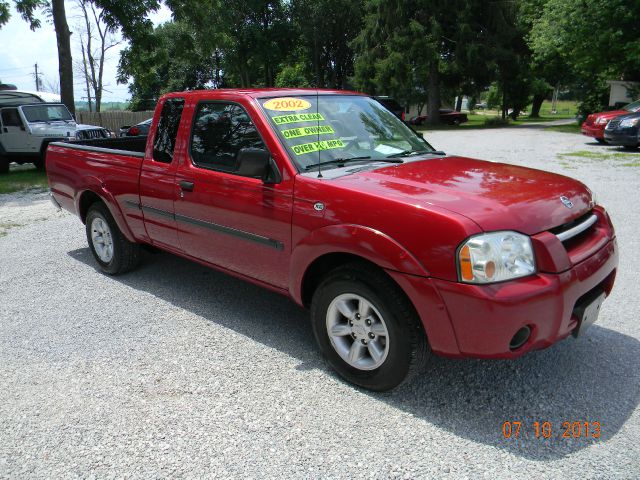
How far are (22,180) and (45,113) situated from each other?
8.81ft

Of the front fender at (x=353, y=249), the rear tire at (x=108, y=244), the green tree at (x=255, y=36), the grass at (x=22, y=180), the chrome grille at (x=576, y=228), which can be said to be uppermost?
the green tree at (x=255, y=36)

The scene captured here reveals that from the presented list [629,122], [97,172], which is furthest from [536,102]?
[97,172]

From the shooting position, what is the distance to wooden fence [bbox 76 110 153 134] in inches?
1131

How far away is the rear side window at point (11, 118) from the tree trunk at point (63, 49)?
241cm

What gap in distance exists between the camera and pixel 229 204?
156 inches

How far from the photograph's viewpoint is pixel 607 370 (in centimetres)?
348

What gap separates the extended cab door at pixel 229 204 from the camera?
12.1 ft

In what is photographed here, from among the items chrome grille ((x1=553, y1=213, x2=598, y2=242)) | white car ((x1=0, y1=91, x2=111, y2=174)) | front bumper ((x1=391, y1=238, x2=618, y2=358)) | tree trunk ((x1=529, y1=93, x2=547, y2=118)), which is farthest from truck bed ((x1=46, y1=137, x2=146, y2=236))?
tree trunk ((x1=529, y1=93, x2=547, y2=118))

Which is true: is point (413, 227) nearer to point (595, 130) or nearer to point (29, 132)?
point (29, 132)

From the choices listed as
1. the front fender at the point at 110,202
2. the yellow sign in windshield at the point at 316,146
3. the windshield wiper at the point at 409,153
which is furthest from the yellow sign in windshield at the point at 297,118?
the front fender at the point at 110,202

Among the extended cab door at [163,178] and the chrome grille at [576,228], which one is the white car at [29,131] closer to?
the extended cab door at [163,178]

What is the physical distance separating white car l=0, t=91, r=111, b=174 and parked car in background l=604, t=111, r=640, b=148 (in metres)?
15.0

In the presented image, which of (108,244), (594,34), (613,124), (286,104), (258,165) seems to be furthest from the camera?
(594,34)
